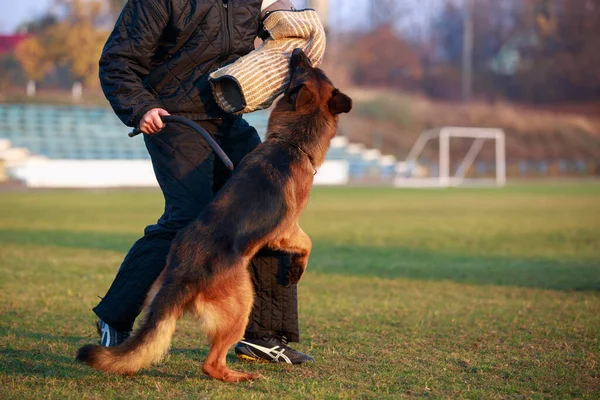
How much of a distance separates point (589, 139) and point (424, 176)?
15005 millimetres

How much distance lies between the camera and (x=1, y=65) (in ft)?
145

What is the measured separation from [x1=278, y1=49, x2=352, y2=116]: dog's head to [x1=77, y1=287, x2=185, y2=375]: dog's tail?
126cm

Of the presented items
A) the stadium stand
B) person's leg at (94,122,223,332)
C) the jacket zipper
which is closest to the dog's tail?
person's leg at (94,122,223,332)

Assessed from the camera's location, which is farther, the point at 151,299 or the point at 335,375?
the point at 335,375

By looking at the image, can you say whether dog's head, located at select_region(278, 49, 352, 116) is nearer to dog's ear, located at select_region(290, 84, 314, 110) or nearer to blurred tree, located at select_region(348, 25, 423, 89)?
dog's ear, located at select_region(290, 84, 314, 110)

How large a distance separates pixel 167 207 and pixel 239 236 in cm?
67

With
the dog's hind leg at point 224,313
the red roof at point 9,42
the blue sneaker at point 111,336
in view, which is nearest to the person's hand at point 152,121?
the dog's hind leg at point 224,313

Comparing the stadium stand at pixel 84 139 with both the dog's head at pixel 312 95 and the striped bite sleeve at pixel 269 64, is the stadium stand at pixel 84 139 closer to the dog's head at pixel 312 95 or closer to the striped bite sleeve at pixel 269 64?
the striped bite sleeve at pixel 269 64

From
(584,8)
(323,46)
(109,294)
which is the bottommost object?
(109,294)

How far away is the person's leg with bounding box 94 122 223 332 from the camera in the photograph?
14.3 feet

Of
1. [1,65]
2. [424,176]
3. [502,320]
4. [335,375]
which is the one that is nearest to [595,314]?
[502,320]

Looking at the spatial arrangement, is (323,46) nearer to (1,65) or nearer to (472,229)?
(472,229)

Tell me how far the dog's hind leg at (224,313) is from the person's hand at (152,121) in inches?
34.2

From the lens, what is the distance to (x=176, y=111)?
4.45 metres
